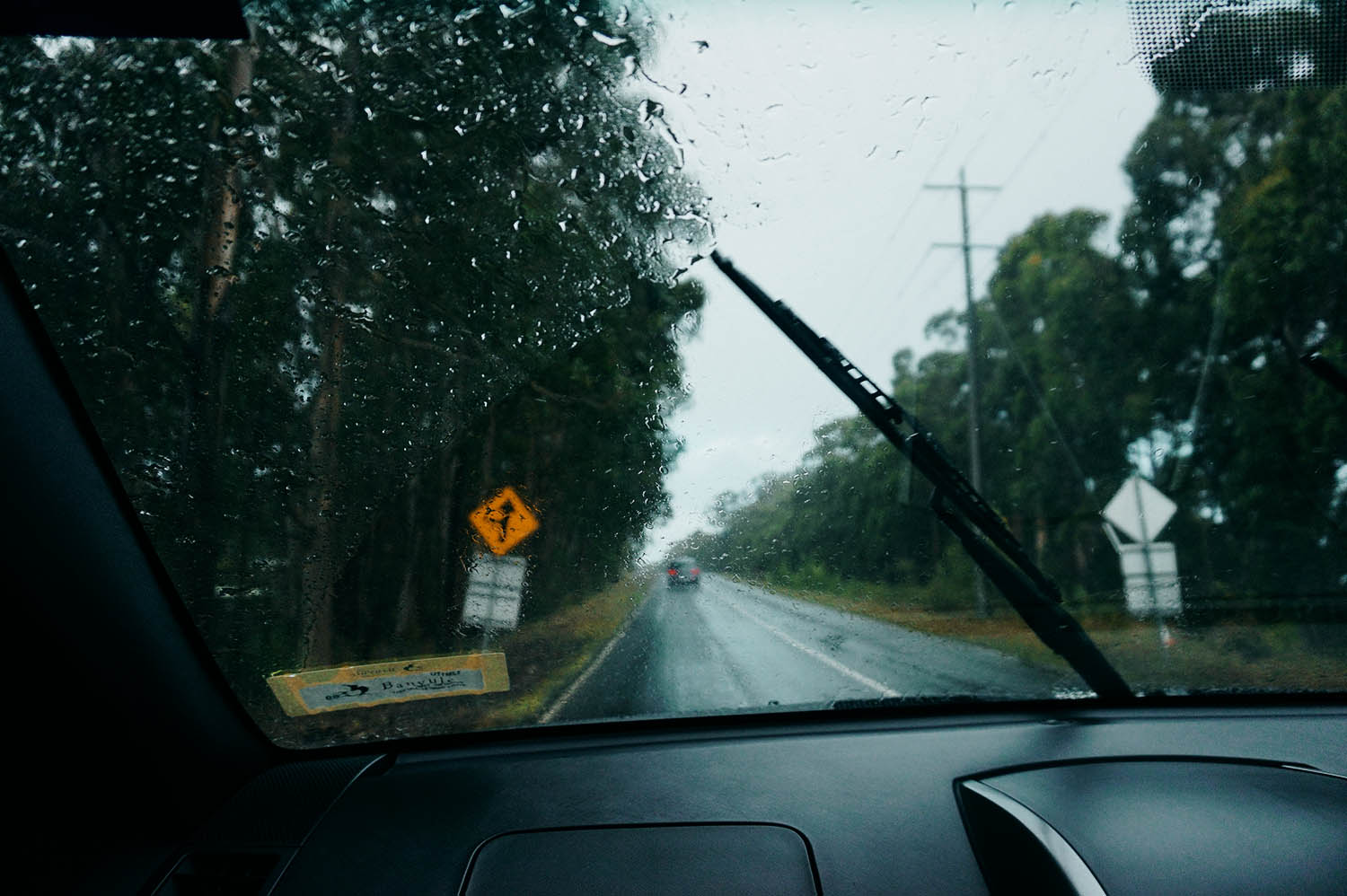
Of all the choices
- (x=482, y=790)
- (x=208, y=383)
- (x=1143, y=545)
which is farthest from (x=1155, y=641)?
(x=208, y=383)

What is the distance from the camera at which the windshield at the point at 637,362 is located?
115 inches

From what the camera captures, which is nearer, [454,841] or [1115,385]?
[454,841]

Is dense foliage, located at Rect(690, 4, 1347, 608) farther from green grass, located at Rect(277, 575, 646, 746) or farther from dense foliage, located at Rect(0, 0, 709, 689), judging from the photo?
dense foliage, located at Rect(0, 0, 709, 689)

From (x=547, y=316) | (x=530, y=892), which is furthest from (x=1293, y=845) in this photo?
(x=547, y=316)

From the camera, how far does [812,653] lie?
401cm

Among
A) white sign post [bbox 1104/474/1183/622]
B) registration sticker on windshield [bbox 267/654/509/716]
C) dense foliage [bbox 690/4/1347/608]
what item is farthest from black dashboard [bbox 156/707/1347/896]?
dense foliage [bbox 690/4/1347/608]

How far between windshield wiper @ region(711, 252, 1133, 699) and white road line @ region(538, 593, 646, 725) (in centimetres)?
138

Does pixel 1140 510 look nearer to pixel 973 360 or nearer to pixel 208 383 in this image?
pixel 973 360

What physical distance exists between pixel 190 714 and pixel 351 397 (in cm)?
121

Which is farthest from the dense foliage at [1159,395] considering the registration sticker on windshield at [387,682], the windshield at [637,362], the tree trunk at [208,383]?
the tree trunk at [208,383]

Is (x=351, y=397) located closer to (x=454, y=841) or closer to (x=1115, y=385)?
(x=454, y=841)

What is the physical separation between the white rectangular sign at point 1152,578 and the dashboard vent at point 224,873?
11.8 feet

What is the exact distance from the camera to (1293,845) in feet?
8.47

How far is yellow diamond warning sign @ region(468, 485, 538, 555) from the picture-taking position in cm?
351
